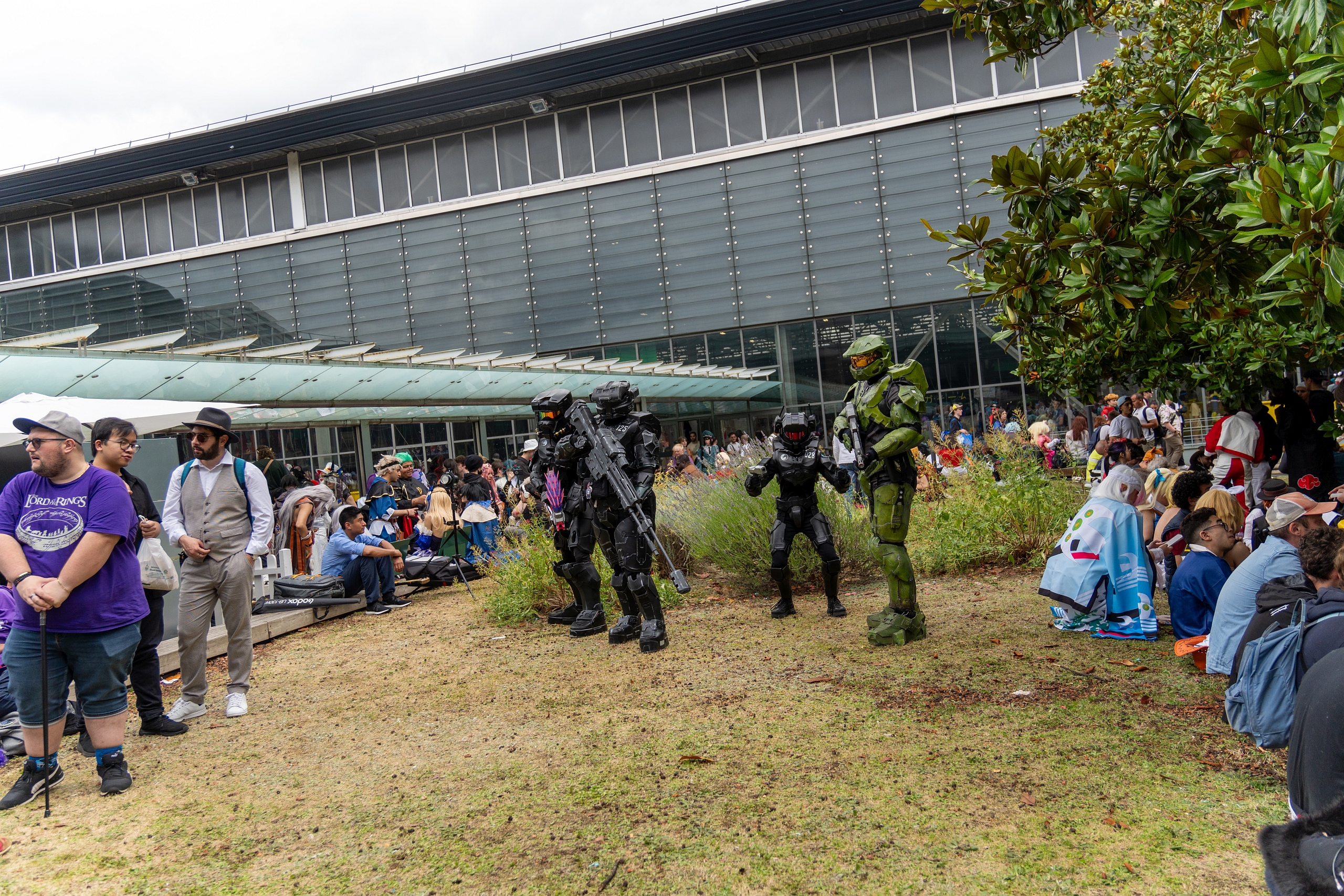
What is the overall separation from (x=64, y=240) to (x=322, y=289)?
10.2m

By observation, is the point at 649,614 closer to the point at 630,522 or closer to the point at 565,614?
the point at 630,522

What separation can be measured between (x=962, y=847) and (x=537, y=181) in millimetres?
26324

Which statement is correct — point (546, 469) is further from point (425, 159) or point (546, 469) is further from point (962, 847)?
point (425, 159)

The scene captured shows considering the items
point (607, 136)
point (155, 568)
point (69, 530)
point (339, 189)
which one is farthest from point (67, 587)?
point (339, 189)

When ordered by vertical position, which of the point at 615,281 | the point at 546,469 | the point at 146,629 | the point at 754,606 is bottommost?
the point at 754,606

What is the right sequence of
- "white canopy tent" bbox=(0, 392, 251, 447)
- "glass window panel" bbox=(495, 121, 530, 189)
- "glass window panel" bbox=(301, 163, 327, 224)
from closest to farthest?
"white canopy tent" bbox=(0, 392, 251, 447)
"glass window panel" bbox=(495, 121, 530, 189)
"glass window panel" bbox=(301, 163, 327, 224)

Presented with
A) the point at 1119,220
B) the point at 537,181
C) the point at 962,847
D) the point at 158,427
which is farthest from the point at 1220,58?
the point at 537,181

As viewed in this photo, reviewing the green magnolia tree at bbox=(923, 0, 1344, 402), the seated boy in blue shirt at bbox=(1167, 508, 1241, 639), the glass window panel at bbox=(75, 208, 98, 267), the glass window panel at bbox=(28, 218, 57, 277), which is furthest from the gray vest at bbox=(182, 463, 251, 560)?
the glass window panel at bbox=(28, 218, 57, 277)

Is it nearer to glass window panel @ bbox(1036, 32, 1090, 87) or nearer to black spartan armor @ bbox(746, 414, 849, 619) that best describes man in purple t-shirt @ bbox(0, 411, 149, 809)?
black spartan armor @ bbox(746, 414, 849, 619)

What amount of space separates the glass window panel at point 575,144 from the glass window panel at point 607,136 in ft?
0.63

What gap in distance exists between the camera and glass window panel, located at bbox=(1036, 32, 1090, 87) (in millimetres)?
22828

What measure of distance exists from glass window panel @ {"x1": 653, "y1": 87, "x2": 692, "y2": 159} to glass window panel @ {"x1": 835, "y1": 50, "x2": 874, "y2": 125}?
4.38 meters

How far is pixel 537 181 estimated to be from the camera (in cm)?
2712

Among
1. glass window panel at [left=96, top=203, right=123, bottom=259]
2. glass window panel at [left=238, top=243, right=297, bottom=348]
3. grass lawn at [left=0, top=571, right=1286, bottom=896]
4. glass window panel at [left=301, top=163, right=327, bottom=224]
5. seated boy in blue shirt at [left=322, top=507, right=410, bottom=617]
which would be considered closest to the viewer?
grass lawn at [left=0, top=571, right=1286, bottom=896]
